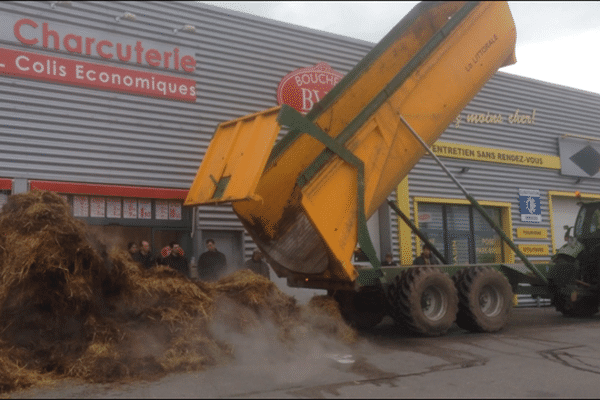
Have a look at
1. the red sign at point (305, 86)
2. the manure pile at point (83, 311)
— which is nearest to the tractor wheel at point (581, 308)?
the red sign at point (305, 86)

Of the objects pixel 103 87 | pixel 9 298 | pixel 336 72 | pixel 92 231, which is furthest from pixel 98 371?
pixel 336 72

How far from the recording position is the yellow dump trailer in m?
8.01

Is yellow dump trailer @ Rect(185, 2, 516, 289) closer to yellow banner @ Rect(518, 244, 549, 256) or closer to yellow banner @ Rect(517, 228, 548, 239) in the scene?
yellow banner @ Rect(517, 228, 548, 239)

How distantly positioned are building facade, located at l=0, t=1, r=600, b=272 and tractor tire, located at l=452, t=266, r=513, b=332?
16.6 ft

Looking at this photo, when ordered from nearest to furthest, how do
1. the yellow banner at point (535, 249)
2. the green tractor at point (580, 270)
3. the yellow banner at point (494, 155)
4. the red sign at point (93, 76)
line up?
the red sign at point (93, 76)
the green tractor at point (580, 270)
the yellow banner at point (494, 155)
the yellow banner at point (535, 249)

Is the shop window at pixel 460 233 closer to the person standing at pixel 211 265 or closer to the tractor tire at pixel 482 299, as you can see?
the tractor tire at pixel 482 299

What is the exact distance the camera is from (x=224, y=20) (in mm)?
13422

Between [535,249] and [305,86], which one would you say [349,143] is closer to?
[305,86]

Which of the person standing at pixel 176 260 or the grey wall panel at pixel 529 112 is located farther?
the grey wall panel at pixel 529 112

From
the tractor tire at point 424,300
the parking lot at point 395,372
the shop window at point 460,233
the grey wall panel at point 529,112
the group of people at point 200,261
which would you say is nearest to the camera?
the parking lot at point 395,372

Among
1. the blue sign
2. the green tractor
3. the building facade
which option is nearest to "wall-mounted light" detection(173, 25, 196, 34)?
the building facade

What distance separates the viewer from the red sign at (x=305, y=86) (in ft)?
46.0

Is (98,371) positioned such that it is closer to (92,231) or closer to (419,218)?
(92,231)

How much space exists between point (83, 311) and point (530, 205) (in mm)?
15402
